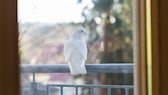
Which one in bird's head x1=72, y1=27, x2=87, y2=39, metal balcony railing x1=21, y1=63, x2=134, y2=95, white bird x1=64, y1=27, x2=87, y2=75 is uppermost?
bird's head x1=72, y1=27, x2=87, y2=39

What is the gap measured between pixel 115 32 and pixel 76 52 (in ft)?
0.73

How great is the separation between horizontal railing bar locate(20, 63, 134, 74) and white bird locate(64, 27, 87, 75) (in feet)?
0.09

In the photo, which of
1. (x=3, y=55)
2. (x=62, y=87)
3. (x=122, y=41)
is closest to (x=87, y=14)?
(x=122, y=41)

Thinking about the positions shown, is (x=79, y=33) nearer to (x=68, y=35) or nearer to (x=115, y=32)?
(x=68, y=35)

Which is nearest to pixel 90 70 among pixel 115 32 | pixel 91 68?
pixel 91 68

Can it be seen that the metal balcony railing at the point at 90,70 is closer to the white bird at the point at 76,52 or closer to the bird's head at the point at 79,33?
the white bird at the point at 76,52

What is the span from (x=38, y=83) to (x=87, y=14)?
41 centimetres

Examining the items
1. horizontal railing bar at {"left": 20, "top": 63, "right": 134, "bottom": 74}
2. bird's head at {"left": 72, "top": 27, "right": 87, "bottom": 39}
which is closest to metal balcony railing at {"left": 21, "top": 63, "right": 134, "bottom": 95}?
horizontal railing bar at {"left": 20, "top": 63, "right": 134, "bottom": 74}

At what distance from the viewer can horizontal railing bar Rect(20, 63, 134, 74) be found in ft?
4.65

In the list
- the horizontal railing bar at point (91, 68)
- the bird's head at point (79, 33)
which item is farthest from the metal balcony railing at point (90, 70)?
the bird's head at point (79, 33)

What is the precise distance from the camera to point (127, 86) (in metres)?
1.59

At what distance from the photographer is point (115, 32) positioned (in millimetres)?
1580

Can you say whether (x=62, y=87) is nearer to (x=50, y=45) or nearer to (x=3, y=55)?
(x=50, y=45)

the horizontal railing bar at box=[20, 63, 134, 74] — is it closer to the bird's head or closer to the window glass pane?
the window glass pane
